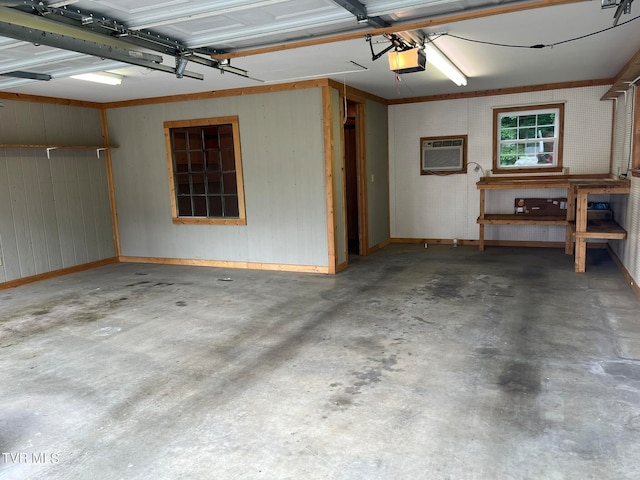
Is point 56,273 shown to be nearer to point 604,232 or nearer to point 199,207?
point 199,207

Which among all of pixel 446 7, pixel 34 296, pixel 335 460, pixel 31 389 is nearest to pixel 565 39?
pixel 446 7

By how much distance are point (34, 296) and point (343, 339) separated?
14.1 feet

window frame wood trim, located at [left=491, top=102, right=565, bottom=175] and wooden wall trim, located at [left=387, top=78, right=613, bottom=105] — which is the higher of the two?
wooden wall trim, located at [left=387, top=78, right=613, bottom=105]

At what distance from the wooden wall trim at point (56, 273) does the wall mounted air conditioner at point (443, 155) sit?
19.1ft

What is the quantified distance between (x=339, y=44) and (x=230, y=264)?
13.3 ft

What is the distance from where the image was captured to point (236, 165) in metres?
7.10

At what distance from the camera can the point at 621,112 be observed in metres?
6.62

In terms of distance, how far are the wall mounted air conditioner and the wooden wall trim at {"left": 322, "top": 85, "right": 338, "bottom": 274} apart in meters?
2.77

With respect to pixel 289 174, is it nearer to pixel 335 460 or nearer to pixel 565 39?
pixel 565 39

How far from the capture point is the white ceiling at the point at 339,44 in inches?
115

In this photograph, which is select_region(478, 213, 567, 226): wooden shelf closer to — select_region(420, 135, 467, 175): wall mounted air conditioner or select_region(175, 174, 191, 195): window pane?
select_region(420, 135, 467, 175): wall mounted air conditioner

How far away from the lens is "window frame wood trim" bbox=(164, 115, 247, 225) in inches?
278

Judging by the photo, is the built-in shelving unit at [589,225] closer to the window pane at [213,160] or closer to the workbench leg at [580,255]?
the workbench leg at [580,255]

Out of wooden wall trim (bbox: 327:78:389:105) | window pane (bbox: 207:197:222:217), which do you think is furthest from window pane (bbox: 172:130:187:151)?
wooden wall trim (bbox: 327:78:389:105)
